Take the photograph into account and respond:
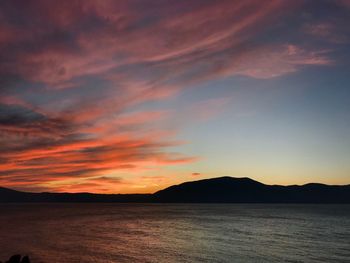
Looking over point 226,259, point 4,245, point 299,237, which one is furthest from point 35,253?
point 299,237

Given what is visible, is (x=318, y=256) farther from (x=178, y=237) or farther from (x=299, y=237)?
(x=178, y=237)

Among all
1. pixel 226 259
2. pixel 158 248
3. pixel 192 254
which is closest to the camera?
pixel 226 259

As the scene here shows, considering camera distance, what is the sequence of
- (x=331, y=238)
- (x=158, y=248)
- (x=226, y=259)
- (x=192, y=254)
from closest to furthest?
(x=226, y=259), (x=192, y=254), (x=158, y=248), (x=331, y=238)

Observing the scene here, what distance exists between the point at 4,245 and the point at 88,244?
17.3m

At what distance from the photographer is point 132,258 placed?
215 feet

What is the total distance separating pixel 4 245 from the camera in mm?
77562

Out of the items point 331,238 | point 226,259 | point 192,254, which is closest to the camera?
point 226,259

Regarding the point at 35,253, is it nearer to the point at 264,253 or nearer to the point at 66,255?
the point at 66,255

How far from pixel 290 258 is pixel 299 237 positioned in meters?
33.6

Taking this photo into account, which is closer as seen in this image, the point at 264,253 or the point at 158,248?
the point at 264,253

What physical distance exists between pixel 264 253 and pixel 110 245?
33.2 metres

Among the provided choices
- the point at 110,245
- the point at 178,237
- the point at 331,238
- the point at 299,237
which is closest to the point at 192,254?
the point at 110,245

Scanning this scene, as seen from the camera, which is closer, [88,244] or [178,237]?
[88,244]

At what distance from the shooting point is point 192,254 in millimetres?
68625
